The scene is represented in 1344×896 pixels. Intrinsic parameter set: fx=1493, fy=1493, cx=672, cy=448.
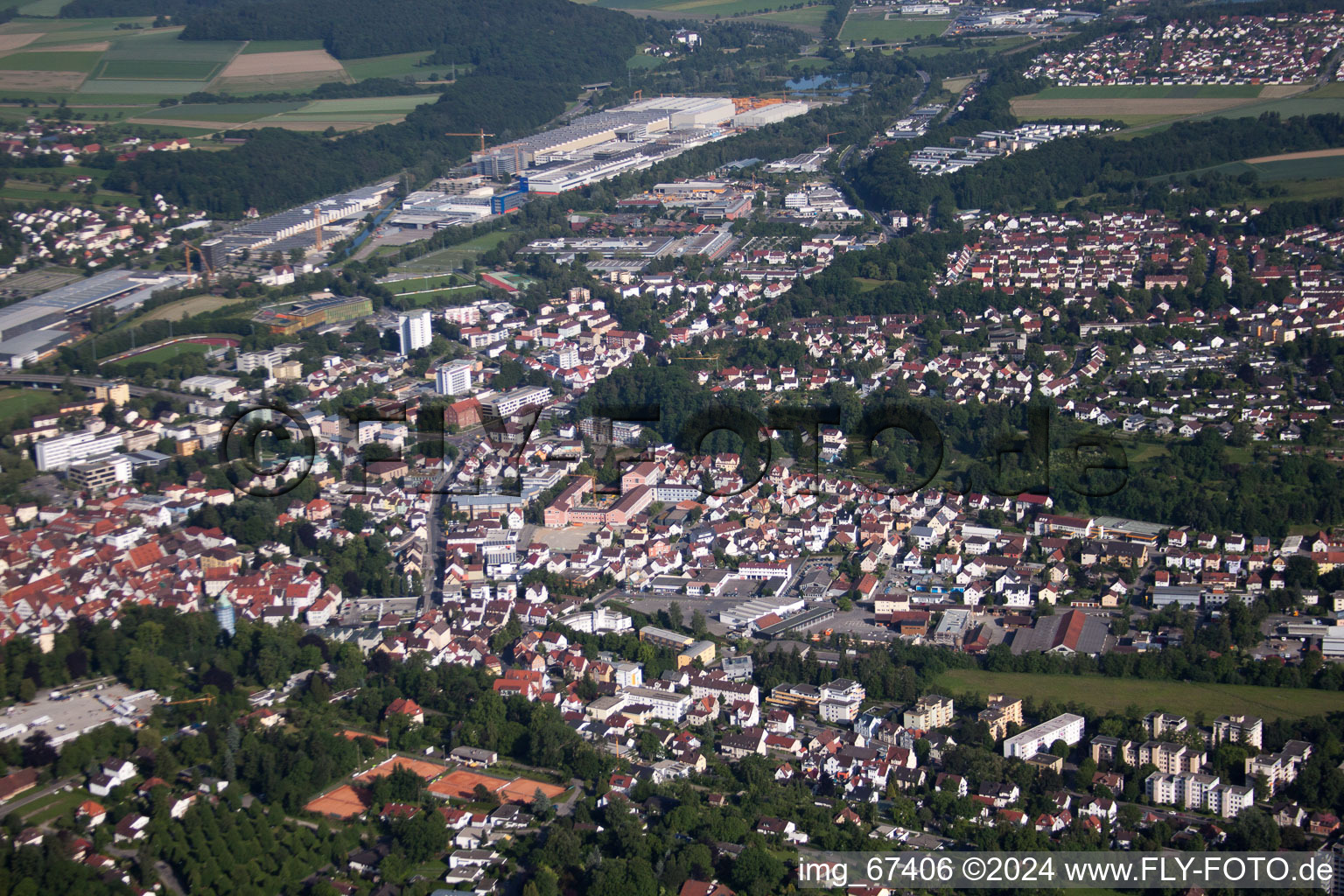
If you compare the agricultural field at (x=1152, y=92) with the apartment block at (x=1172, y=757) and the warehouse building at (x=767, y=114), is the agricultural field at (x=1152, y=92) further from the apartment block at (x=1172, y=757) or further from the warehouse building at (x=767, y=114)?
the apartment block at (x=1172, y=757)

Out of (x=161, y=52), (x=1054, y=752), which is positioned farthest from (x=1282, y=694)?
(x=161, y=52)

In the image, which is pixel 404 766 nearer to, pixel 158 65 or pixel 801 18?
pixel 158 65

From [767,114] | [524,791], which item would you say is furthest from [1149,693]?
[767,114]

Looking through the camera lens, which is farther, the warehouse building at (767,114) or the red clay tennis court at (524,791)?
the warehouse building at (767,114)

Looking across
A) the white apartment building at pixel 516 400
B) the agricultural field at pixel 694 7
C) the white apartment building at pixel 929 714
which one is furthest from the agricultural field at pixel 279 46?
the white apartment building at pixel 929 714

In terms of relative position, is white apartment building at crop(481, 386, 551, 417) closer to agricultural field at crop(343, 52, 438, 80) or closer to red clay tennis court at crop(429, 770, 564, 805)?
red clay tennis court at crop(429, 770, 564, 805)

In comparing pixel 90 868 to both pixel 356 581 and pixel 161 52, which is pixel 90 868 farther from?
pixel 161 52
